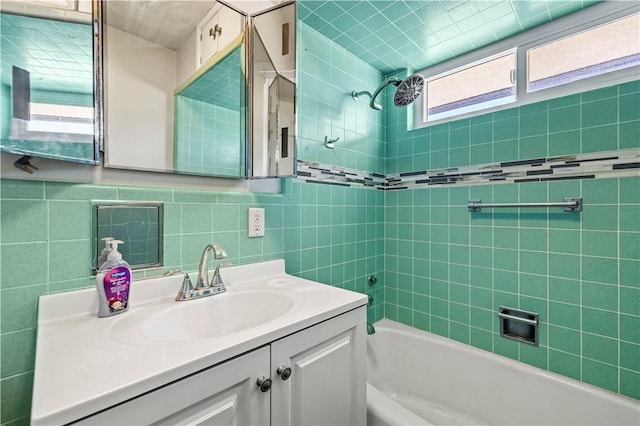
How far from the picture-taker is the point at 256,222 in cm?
126

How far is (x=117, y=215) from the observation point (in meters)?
0.90

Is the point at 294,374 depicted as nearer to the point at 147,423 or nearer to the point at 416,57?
the point at 147,423

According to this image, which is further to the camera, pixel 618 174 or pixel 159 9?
pixel 618 174

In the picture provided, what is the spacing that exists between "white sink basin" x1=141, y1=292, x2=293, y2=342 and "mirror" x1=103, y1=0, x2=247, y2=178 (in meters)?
0.50

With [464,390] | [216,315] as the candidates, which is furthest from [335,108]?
[464,390]

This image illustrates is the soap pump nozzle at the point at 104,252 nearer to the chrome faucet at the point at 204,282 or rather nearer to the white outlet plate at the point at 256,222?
the chrome faucet at the point at 204,282

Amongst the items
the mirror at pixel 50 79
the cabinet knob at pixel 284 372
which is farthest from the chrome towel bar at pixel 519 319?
the mirror at pixel 50 79

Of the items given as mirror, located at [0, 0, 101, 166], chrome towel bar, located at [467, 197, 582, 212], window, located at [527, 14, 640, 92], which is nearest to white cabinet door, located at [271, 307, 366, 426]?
mirror, located at [0, 0, 101, 166]

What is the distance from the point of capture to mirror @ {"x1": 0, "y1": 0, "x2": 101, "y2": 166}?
0.70 m

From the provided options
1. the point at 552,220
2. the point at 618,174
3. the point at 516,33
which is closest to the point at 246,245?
the point at 552,220

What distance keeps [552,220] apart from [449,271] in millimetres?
614

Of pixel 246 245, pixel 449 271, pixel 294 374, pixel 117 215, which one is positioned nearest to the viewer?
pixel 294 374

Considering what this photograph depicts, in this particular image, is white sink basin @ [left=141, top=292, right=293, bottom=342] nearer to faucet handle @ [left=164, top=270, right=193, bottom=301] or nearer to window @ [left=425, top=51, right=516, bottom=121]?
faucet handle @ [left=164, top=270, right=193, bottom=301]

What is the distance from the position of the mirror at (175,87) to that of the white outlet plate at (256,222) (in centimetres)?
18
